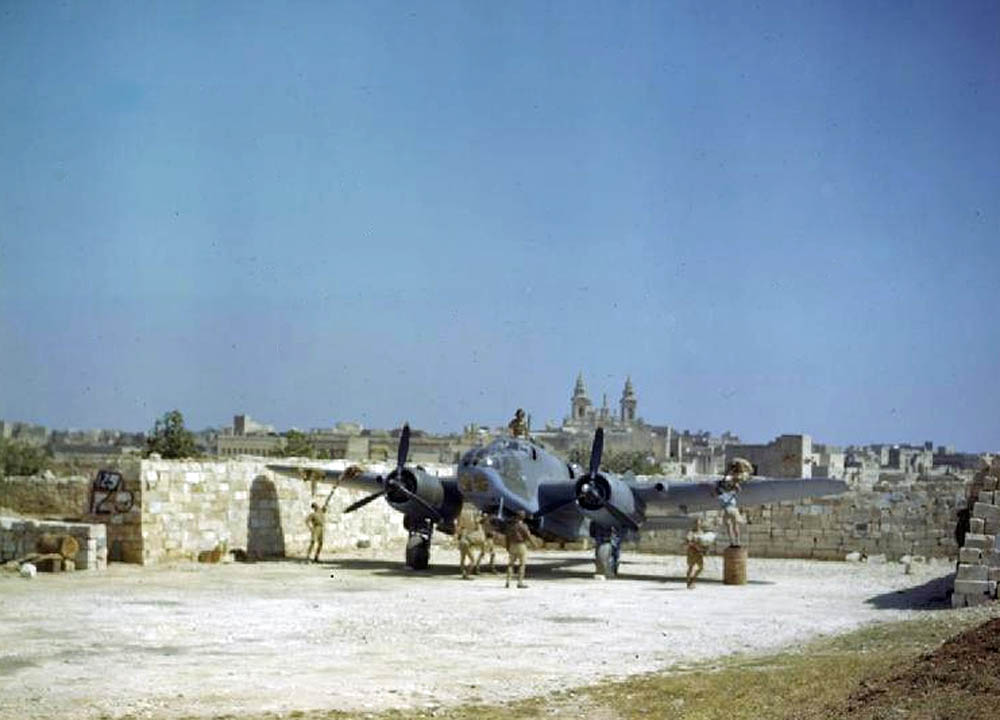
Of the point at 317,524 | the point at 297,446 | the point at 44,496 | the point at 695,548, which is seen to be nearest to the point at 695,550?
the point at 695,548

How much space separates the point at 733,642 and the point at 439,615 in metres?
4.27

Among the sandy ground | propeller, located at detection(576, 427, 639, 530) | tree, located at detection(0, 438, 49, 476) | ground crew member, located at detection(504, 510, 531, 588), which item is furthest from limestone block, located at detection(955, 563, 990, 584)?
tree, located at detection(0, 438, 49, 476)

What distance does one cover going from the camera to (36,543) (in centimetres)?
2239

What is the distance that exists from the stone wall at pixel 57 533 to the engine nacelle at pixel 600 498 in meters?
9.05

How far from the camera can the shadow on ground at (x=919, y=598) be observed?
58.4ft

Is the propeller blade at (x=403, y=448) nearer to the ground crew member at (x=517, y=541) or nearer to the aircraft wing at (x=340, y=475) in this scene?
the aircraft wing at (x=340, y=475)

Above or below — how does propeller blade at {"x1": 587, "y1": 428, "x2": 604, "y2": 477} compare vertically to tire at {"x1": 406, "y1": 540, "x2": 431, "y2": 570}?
above

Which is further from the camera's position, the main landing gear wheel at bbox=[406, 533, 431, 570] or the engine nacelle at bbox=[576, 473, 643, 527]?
the main landing gear wheel at bbox=[406, 533, 431, 570]

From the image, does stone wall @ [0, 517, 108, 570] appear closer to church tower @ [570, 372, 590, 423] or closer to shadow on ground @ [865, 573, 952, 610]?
shadow on ground @ [865, 573, 952, 610]

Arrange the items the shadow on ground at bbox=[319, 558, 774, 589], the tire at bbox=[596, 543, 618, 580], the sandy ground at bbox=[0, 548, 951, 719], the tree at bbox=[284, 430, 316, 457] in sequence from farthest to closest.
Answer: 1. the tree at bbox=[284, 430, 316, 457]
2. the shadow on ground at bbox=[319, 558, 774, 589]
3. the tire at bbox=[596, 543, 618, 580]
4. the sandy ground at bbox=[0, 548, 951, 719]

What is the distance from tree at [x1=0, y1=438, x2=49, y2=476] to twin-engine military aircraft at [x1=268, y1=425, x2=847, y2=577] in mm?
19792

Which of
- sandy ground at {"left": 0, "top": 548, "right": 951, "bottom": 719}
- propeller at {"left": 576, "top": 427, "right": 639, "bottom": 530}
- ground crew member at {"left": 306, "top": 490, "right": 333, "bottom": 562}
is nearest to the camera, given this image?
sandy ground at {"left": 0, "top": 548, "right": 951, "bottom": 719}

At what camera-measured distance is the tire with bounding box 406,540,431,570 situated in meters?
24.5

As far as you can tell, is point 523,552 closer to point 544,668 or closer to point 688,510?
point 688,510
